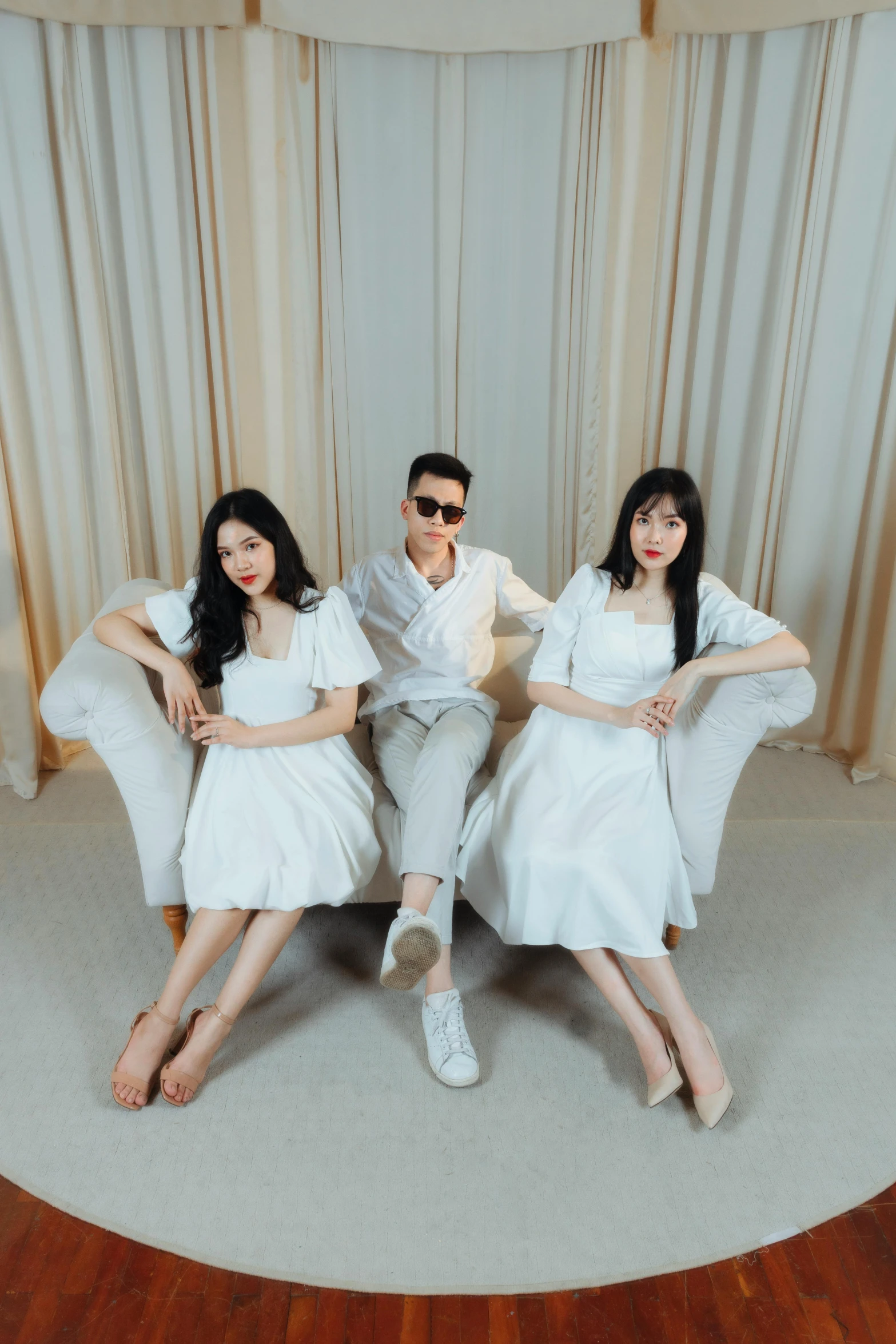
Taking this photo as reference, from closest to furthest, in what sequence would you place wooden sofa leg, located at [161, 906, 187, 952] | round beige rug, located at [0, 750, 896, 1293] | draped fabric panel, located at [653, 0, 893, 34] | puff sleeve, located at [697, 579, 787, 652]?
round beige rug, located at [0, 750, 896, 1293] < puff sleeve, located at [697, 579, 787, 652] < wooden sofa leg, located at [161, 906, 187, 952] < draped fabric panel, located at [653, 0, 893, 34]

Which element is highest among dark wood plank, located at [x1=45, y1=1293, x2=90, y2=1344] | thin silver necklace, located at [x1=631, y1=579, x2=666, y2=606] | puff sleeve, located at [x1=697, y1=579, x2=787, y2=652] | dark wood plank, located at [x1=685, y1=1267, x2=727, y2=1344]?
thin silver necklace, located at [x1=631, y1=579, x2=666, y2=606]

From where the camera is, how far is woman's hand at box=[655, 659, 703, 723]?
5.54 feet

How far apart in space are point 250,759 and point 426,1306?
37.2 inches

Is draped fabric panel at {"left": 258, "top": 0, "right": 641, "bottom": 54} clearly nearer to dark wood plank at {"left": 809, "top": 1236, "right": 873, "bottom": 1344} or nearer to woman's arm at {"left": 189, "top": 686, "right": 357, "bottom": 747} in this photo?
woman's arm at {"left": 189, "top": 686, "right": 357, "bottom": 747}

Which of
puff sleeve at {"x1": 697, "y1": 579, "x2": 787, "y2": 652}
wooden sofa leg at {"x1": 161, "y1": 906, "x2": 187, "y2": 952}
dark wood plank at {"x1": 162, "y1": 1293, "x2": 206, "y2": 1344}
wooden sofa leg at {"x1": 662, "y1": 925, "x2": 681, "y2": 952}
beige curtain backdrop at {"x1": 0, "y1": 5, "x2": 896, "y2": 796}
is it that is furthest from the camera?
beige curtain backdrop at {"x1": 0, "y1": 5, "x2": 896, "y2": 796}

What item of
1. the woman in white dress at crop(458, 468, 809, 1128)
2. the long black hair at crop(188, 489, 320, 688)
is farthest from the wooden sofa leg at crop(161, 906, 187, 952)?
the woman in white dress at crop(458, 468, 809, 1128)

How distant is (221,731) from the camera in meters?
1.72

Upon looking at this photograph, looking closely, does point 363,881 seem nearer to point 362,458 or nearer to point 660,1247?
point 660,1247

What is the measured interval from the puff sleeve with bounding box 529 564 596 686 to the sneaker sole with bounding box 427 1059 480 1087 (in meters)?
0.76

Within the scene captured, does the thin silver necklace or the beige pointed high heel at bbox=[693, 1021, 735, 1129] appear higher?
the thin silver necklace

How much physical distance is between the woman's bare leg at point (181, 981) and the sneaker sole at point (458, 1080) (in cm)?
46

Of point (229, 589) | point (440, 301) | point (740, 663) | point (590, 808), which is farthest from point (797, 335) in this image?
point (229, 589)

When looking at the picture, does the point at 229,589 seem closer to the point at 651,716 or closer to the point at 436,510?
the point at 436,510

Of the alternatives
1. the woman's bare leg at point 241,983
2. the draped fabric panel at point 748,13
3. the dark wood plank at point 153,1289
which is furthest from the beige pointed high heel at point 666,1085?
the draped fabric panel at point 748,13
